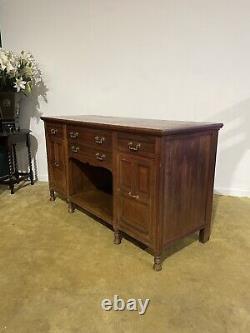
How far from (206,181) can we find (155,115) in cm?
118

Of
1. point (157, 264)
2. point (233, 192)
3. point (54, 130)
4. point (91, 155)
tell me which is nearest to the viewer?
point (157, 264)

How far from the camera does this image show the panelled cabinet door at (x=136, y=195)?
155cm

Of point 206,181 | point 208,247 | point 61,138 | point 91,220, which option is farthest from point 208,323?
point 61,138

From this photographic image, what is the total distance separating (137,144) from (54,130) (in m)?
1.09

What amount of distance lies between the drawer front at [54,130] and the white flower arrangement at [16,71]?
61 cm

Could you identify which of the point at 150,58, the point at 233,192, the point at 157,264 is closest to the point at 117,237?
the point at 157,264

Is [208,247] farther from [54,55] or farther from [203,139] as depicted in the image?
[54,55]

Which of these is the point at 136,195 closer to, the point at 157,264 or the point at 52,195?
the point at 157,264

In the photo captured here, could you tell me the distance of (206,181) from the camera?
5.77ft

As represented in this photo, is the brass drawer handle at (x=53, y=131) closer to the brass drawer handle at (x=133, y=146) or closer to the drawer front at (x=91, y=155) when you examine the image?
the drawer front at (x=91, y=155)

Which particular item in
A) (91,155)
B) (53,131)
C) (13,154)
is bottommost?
(13,154)

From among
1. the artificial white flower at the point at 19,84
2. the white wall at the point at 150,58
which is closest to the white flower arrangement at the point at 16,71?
the artificial white flower at the point at 19,84

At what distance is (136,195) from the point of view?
1.66 m

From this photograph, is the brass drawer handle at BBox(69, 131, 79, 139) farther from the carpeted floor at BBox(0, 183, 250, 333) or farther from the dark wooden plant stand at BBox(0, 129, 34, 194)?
the dark wooden plant stand at BBox(0, 129, 34, 194)
